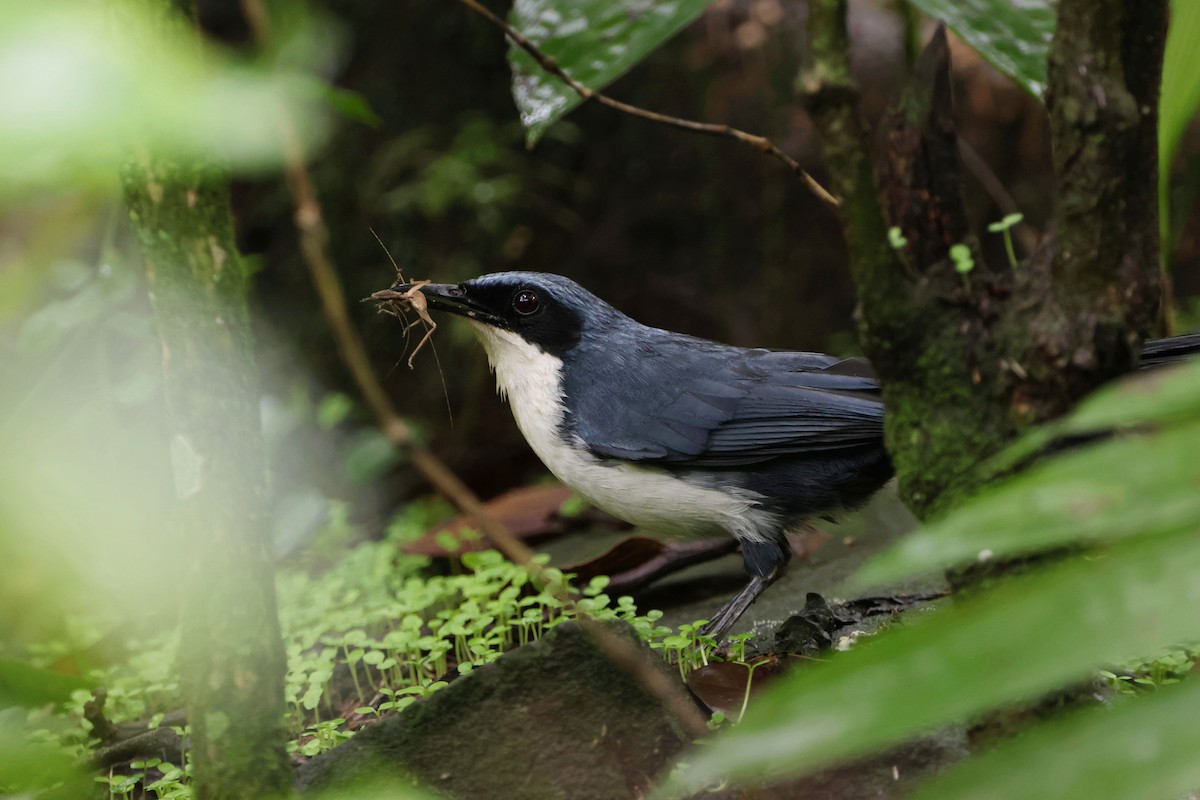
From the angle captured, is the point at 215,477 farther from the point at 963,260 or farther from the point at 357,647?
the point at 357,647

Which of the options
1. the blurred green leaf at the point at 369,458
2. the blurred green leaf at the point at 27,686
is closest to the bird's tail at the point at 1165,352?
the blurred green leaf at the point at 27,686

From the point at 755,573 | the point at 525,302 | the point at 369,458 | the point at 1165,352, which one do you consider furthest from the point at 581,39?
the point at 369,458

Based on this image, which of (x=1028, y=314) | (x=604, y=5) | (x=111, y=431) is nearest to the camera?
(x=1028, y=314)

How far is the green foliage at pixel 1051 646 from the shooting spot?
26.2 inches

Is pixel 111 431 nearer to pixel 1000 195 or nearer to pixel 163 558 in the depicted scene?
pixel 163 558

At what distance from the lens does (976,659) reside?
2.32 feet

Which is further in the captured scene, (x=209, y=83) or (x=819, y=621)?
(x=819, y=621)

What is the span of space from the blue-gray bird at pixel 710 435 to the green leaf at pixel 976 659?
8.94ft

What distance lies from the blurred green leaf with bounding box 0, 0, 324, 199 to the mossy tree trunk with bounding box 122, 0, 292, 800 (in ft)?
2.68

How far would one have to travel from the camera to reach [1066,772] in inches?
26.7

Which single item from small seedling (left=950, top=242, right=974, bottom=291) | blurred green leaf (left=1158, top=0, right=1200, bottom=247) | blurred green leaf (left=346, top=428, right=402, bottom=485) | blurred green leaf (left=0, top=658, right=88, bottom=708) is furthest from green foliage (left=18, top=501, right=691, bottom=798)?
blurred green leaf (left=1158, top=0, right=1200, bottom=247)

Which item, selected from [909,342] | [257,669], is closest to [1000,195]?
[909,342]

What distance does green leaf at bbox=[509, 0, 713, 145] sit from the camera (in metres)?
3.21

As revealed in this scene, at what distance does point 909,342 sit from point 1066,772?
1.48m
